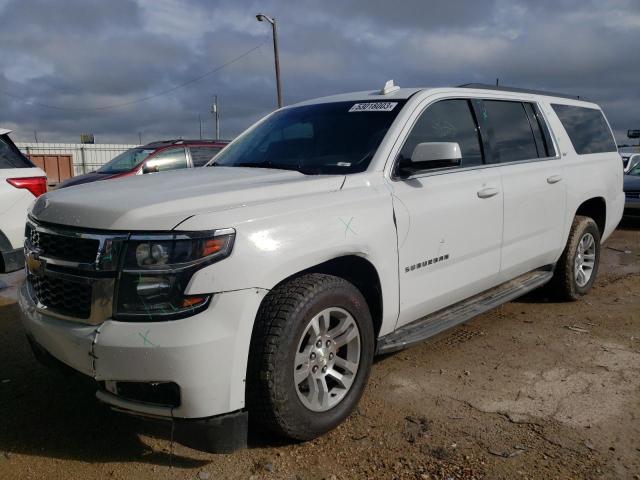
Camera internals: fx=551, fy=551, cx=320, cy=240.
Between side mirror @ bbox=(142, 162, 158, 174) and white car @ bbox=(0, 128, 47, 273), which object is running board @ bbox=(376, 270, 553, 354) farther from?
side mirror @ bbox=(142, 162, 158, 174)

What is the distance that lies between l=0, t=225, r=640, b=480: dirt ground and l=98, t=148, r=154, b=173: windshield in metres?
6.96

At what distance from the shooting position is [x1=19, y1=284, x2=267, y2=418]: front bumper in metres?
2.28

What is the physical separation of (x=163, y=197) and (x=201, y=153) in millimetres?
8853

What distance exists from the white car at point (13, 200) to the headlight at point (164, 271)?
3.53m

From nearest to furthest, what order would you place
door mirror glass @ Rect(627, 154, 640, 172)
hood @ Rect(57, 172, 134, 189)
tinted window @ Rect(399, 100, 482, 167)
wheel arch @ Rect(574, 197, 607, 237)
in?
tinted window @ Rect(399, 100, 482, 167), wheel arch @ Rect(574, 197, 607, 237), hood @ Rect(57, 172, 134, 189), door mirror glass @ Rect(627, 154, 640, 172)

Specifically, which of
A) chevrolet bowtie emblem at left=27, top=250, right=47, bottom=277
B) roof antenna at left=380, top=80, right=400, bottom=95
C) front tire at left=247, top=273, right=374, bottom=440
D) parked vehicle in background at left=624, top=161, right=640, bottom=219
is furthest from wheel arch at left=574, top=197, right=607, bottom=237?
parked vehicle in background at left=624, top=161, right=640, bottom=219

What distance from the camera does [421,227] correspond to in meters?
3.23

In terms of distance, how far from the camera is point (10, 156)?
5.48 meters

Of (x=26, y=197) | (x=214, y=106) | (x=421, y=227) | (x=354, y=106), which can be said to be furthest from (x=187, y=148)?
(x=214, y=106)

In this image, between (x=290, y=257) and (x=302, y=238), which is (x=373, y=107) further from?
(x=290, y=257)

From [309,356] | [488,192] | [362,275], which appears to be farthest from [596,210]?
[309,356]

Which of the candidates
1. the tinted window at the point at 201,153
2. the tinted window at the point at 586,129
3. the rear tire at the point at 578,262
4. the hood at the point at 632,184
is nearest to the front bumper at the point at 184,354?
the rear tire at the point at 578,262

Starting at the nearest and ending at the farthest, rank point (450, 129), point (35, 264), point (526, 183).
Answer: point (35, 264), point (450, 129), point (526, 183)

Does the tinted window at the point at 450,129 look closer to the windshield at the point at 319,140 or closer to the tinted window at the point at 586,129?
the windshield at the point at 319,140
